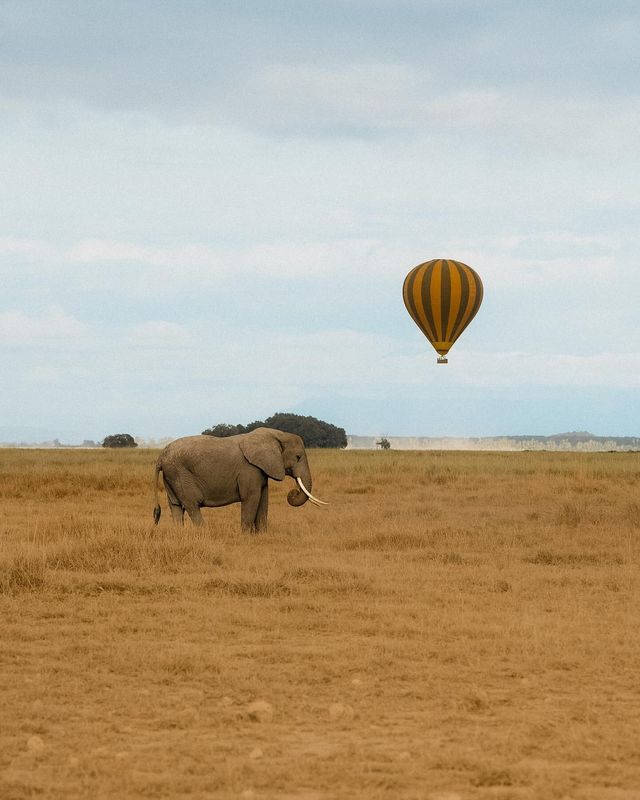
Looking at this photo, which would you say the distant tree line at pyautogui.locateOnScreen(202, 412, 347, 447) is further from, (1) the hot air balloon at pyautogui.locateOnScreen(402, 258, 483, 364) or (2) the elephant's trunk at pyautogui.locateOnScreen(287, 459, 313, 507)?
(2) the elephant's trunk at pyautogui.locateOnScreen(287, 459, 313, 507)

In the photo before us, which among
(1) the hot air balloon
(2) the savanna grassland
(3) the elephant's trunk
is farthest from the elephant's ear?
(1) the hot air balloon

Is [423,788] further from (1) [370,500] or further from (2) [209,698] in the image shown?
(1) [370,500]

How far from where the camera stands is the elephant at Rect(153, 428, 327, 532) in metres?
16.1

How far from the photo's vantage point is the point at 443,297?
2942cm

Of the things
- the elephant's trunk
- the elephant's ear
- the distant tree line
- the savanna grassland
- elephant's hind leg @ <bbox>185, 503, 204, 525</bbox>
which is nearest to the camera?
the savanna grassland

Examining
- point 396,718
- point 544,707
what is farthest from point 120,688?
point 544,707

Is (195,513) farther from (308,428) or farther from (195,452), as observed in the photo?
(308,428)

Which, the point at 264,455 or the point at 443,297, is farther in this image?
the point at 443,297

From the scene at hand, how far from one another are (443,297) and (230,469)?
14.5m

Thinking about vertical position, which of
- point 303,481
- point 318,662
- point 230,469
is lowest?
point 318,662

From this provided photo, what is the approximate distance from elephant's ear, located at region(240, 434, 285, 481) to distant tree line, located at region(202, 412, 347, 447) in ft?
185

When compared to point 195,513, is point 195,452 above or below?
above

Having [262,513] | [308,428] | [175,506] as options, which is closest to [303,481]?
[262,513]

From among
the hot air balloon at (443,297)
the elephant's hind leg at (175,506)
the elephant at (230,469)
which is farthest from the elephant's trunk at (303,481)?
the hot air balloon at (443,297)
